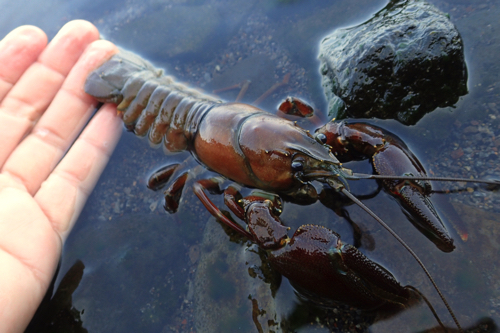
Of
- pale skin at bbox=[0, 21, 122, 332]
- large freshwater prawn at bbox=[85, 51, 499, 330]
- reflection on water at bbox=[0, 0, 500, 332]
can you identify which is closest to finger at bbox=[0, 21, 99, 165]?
pale skin at bbox=[0, 21, 122, 332]

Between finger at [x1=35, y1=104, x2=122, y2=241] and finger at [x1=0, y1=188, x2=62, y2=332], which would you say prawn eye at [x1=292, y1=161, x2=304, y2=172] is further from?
finger at [x1=0, y1=188, x2=62, y2=332]

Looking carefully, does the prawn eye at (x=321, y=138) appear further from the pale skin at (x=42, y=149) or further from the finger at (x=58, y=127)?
the finger at (x=58, y=127)

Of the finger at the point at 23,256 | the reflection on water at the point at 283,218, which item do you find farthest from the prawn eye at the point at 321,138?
the finger at the point at 23,256

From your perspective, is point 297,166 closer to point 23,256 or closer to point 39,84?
point 23,256

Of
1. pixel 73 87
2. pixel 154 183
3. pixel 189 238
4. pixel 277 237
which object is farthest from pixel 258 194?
pixel 73 87

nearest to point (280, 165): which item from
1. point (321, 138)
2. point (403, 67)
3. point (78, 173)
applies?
point (321, 138)

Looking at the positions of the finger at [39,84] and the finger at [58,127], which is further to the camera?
the finger at [39,84]

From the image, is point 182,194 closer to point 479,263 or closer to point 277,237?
point 277,237
